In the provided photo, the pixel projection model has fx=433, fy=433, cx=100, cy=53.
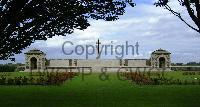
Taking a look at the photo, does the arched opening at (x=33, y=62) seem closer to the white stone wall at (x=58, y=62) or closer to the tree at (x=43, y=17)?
the white stone wall at (x=58, y=62)

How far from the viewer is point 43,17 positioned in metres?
17.7

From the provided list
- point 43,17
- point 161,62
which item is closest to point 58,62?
point 161,62

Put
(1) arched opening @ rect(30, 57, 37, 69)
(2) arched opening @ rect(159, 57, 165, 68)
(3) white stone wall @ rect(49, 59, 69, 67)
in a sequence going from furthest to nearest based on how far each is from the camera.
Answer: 1. (3) white stone wall @ rect(49, 59, 69, 67)
2. (1) arched opening @ rect(30, 57, 37, 69)
3. (2) arched opening @ rect(159, 57, 165, 68)

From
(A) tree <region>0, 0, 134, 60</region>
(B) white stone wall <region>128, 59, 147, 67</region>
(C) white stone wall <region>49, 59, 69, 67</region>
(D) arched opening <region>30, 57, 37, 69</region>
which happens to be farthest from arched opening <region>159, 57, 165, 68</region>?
(A) tree <region>0, 0, 134, 60</region>

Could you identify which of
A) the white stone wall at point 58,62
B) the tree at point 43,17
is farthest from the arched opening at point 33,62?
the tree at point 43,17

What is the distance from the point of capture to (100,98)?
1977 cm

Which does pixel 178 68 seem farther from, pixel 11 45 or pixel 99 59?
pixel 11 45

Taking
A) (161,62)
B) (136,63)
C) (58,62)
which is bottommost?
(136,63)

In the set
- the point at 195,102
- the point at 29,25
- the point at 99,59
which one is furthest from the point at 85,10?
the point at 99,59

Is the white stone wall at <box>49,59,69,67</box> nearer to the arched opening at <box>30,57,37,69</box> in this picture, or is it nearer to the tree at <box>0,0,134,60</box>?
the arched opening at <box>30,57,37,69</box>

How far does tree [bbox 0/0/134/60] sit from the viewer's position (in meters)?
16.2

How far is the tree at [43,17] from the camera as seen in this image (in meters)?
16.2

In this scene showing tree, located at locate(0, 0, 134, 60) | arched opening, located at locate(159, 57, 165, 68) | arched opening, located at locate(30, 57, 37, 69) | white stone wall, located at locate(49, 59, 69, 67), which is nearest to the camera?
tree, located at locate(0, 0, 134, 60)

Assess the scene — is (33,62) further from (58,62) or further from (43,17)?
(43,17)
